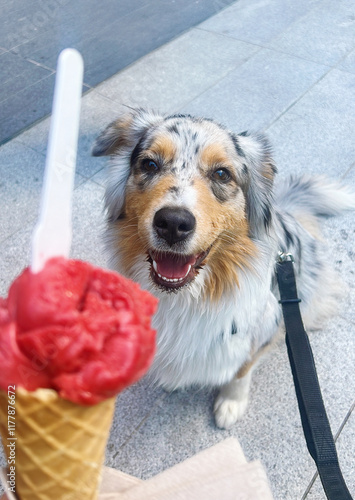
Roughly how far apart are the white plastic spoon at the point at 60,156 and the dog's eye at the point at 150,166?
4.40 ft

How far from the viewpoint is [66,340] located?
890 mm

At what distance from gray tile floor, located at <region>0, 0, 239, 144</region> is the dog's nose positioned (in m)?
3.24

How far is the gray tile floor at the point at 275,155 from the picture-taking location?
8.76 feet

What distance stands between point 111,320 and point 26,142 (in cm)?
400

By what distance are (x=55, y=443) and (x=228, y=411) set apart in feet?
6.25

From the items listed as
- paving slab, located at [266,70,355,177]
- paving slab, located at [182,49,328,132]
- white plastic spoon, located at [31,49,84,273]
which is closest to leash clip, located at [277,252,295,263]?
white plastic spoon, located at [31,49,84,273]

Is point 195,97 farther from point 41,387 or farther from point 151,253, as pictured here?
point 41,387

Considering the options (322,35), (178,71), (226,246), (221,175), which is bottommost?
(178,71)

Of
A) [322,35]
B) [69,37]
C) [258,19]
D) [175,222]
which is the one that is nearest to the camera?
[175,222]

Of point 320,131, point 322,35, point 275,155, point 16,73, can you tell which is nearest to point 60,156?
point 275,155

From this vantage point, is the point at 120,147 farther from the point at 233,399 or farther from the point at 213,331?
the point at 233,399

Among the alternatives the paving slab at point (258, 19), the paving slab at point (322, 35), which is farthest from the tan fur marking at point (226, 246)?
the paving slab at point (258, 19)

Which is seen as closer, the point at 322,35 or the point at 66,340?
the point at 66,340

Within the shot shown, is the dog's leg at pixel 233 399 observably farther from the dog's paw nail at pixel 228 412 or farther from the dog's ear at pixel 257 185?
the dog's ear at pixel 257 185
